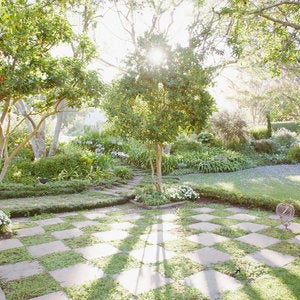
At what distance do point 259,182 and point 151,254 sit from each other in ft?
23.4

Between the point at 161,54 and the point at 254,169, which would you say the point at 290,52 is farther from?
the point at 254,169

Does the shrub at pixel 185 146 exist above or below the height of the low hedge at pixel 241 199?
above

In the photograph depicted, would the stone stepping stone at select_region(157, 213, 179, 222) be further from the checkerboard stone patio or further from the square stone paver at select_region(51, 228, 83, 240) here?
the square stone paver at select_region(51, 228, 83, 240)

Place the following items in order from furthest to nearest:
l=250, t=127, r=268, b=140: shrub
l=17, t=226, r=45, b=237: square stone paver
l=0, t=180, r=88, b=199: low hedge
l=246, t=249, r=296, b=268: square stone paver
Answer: l=250, t=127, r=268, b=140: shrub → l=0, t=180, r=88, b=199: low hedge → l=17, t=226, r=45, b=237: square stone paver → l=246, t=249, r=296, b=268: square stone paver

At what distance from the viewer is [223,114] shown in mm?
16859

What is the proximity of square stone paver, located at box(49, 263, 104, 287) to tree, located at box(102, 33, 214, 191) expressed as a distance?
12.7 feet

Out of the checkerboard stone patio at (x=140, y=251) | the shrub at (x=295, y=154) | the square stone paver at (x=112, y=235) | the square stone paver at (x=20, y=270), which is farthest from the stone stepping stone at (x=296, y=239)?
the shrub at (x=295, y=154)

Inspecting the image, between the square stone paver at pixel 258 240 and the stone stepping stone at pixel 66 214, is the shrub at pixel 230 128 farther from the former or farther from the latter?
the square stone paver at pixel 258 240

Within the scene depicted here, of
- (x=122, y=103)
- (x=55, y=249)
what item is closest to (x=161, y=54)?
(x=122, y=103)

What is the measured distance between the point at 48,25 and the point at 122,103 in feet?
8.97

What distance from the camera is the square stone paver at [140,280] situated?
3135mm

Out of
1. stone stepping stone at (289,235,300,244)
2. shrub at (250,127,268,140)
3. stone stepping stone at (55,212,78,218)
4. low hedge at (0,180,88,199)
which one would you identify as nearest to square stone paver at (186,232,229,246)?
stone stepping stone at (289,235,300,244)

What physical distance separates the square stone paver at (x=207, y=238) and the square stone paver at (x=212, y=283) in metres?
1.04

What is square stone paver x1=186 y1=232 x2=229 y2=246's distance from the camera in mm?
4574
